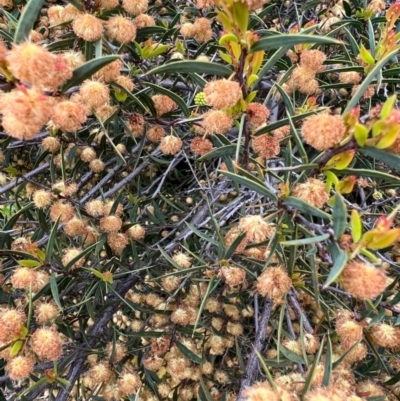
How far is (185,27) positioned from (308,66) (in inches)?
18.7

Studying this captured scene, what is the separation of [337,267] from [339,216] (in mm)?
93

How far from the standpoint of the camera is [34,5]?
0.68 meters

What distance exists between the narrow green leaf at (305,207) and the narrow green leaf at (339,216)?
0.02 m

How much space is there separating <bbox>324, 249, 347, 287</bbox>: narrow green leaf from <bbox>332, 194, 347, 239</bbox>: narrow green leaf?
1.4 inches

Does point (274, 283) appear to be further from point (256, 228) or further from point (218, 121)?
point (218, 121)

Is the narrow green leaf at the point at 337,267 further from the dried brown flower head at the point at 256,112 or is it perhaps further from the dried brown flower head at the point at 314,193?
the dried brown flower head at the point at 256,112

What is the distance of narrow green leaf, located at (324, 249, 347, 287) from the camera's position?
58 cm

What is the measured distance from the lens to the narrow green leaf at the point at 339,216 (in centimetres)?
65

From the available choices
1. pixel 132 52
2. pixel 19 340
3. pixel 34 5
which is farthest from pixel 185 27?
pixel 19 340

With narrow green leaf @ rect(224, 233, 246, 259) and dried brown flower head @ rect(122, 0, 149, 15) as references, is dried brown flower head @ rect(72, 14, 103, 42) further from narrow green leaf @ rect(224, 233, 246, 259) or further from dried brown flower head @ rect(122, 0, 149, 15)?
narrow green leaf @ rect(224, 233, 246, 259)

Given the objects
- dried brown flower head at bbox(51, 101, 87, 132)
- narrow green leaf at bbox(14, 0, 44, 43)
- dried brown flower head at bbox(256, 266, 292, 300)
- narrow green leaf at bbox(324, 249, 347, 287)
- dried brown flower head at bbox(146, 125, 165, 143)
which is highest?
narrow green leaf at bbox(14, 0, 44, 43)

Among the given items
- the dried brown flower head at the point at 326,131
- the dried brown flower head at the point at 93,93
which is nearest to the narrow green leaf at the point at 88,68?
the dried brown flower head at the point at 93,93

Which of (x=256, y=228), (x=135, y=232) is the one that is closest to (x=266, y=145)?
(x=256, y=228)

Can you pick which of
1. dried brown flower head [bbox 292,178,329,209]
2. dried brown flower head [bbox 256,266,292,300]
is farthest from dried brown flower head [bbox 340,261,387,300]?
dried brown flower head [bbox 256,266,292,300]
